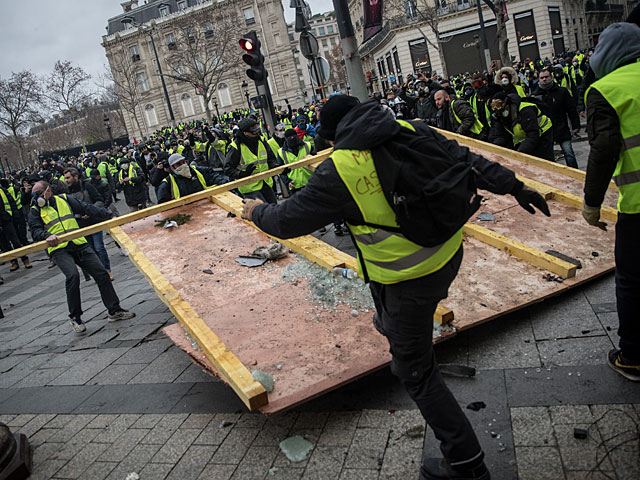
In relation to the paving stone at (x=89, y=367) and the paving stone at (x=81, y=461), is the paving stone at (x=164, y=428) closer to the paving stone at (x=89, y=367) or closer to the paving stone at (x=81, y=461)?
the paving stone at (x=81, y=461)

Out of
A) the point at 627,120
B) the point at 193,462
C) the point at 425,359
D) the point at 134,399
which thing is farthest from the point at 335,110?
the point at 134,399

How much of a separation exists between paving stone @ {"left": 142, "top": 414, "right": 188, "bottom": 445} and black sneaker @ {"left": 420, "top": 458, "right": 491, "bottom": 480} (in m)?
1.92

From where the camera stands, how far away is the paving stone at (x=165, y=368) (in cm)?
461

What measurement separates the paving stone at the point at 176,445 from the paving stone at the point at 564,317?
2576 millimetres

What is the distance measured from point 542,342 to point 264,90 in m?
8.41

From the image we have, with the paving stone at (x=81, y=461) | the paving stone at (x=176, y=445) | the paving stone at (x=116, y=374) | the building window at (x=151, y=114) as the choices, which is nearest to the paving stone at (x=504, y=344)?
the paving stone at (x=176, y=445)

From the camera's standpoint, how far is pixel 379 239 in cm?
235

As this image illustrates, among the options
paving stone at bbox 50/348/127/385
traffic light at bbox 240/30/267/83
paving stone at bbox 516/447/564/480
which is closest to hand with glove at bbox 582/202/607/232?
paving stone at bbox 516/447/564/480

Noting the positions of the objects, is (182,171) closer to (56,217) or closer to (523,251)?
(56,217)

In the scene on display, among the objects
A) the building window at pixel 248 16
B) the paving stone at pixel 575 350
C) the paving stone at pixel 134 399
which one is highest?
the building window at pixel 248 16

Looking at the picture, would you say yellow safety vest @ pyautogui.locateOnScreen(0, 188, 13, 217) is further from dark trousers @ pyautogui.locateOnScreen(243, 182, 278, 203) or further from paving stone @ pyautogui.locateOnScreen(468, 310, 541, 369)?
paving stone @ pyautogui.locateOnScreen(468, 310, 541, 369)

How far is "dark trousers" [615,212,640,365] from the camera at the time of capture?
2.82 meters

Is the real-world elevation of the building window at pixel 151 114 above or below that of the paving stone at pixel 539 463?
above

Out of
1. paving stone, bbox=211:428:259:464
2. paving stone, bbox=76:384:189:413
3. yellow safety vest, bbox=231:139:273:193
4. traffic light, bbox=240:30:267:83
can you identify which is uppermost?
traffic light, bbox=240:30:267:83
